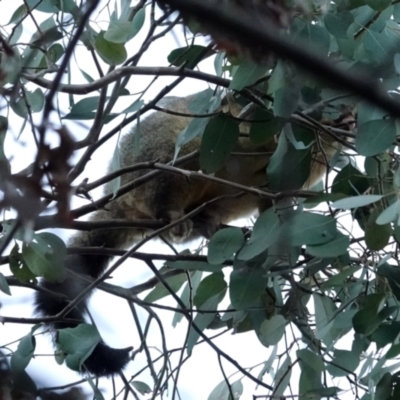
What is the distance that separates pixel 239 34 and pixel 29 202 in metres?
0.28

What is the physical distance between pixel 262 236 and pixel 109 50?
51 cm

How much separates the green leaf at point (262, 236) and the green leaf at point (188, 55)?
354 mm

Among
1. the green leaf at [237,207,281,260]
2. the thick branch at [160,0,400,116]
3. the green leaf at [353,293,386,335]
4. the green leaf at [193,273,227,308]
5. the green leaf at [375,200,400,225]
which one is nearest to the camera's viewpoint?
the thick branch at [160,0,400,116]

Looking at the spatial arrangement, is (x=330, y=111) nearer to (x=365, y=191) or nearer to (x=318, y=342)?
(x=365, y=191)

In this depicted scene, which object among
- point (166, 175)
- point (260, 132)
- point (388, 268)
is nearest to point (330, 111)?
point (260, 132)

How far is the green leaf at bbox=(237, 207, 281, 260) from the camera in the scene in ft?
4.37

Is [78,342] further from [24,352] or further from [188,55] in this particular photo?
[188,55]

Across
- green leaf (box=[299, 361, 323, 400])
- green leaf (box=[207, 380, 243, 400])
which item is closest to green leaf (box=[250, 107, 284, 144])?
green leaf (box=[299, 361, 323, 400])

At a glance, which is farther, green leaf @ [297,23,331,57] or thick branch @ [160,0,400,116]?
green leaf @ [297,23,331,57]

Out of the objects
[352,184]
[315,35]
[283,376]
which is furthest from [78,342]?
[315,35]

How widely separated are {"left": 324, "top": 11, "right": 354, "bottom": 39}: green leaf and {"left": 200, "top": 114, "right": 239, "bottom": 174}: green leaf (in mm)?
330

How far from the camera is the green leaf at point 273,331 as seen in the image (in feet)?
4.90

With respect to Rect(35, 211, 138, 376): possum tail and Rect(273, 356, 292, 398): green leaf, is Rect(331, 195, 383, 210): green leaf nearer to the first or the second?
Rect(273, 356, 292, 398): green leaf

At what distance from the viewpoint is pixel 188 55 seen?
142 centimetres
